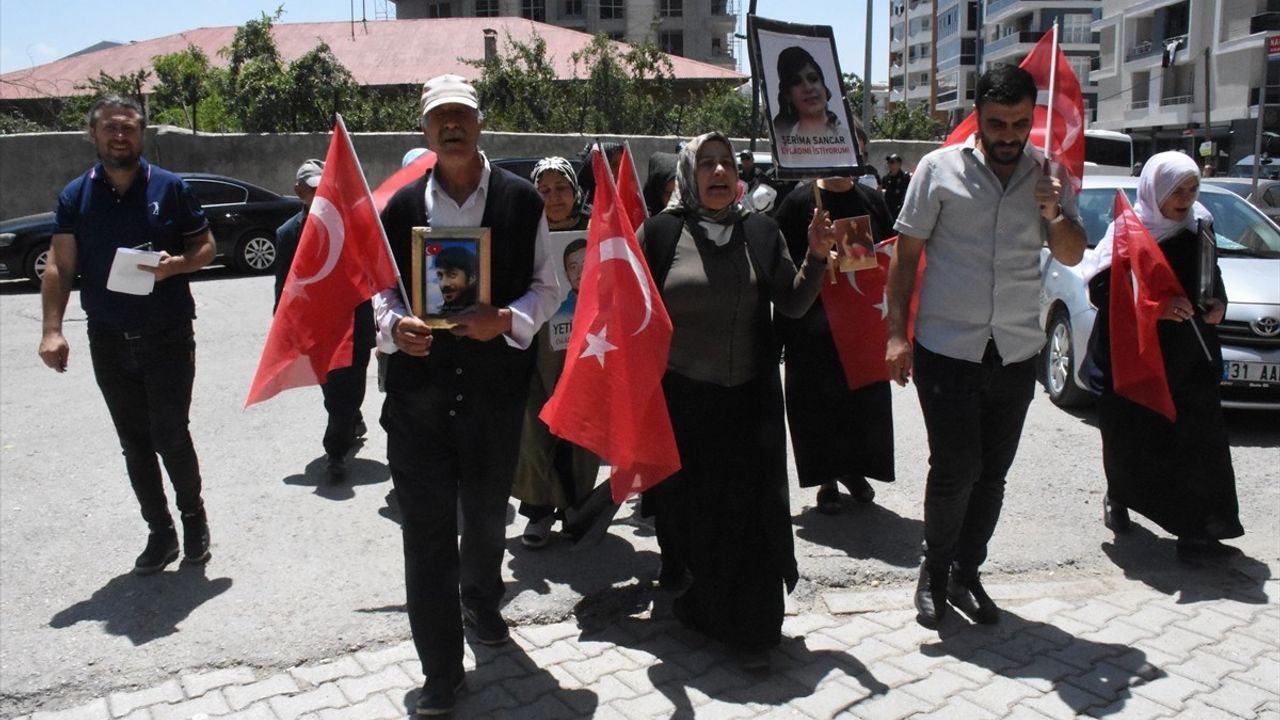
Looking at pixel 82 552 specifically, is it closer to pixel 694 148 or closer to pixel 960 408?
pixel 694 148

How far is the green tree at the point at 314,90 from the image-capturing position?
78.7ft

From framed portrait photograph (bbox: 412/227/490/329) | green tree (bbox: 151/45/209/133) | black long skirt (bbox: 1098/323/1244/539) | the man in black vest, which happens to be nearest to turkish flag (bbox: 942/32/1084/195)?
black long skirt (bbox: 1098/323/1244/539)

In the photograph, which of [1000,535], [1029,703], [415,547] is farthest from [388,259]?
[1000,535]

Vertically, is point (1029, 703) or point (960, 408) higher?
point (960, 408)

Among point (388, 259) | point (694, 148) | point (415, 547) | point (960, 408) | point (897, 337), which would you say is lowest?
point (415, 547)

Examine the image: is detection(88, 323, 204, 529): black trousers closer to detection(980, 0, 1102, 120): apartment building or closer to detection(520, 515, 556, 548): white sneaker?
detection(520, 515, 556, 548): white sneaker

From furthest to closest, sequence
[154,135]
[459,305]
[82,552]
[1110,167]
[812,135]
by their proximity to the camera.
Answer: [1110,167]
[154,135]
[82,552]
[812,135]
[459,305]

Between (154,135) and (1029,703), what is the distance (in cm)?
2006

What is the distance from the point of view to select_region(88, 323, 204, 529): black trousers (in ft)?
15.8

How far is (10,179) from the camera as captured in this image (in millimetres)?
18781

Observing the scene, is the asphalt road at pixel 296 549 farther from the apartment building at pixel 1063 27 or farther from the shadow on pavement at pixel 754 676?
the apartment building at pixel 1063 27

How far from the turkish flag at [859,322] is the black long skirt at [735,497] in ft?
4.74

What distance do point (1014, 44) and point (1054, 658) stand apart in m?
84.3

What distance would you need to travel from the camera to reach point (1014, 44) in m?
80.2
